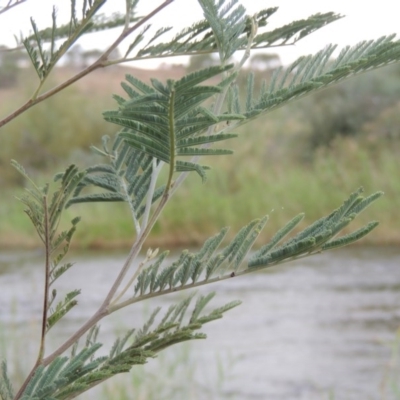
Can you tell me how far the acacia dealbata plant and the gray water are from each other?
8.79 feet

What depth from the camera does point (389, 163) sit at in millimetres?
9234

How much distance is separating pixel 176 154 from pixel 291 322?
5438mm

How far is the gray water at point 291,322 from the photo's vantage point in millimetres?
4375

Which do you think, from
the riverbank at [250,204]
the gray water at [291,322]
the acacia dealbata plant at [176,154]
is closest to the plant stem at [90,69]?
the acacia dealbata plant at [176,154]

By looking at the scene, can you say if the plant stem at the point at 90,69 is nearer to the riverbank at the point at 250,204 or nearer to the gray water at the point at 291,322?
the gray water at the point at 291,322

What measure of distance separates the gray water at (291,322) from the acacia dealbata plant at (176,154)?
8.79 ft

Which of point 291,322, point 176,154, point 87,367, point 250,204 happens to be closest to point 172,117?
point 176,154

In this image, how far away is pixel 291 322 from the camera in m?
5.88

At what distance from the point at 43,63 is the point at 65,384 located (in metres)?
0.24

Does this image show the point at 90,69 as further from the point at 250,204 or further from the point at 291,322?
the point at 250,204

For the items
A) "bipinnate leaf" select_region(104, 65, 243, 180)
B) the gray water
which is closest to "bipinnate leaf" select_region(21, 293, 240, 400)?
"bipinnate leaf" select_region(104, 65, 243, 180)

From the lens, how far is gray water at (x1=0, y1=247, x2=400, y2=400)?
438 centimetres

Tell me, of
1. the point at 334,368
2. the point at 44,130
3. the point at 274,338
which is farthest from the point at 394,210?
the point at 44,130

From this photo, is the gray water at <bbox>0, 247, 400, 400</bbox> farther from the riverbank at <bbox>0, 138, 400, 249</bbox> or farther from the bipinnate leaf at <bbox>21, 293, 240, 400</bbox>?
the bipinnate leaf at <bbox>21, 293, 240, 400</bbox>
